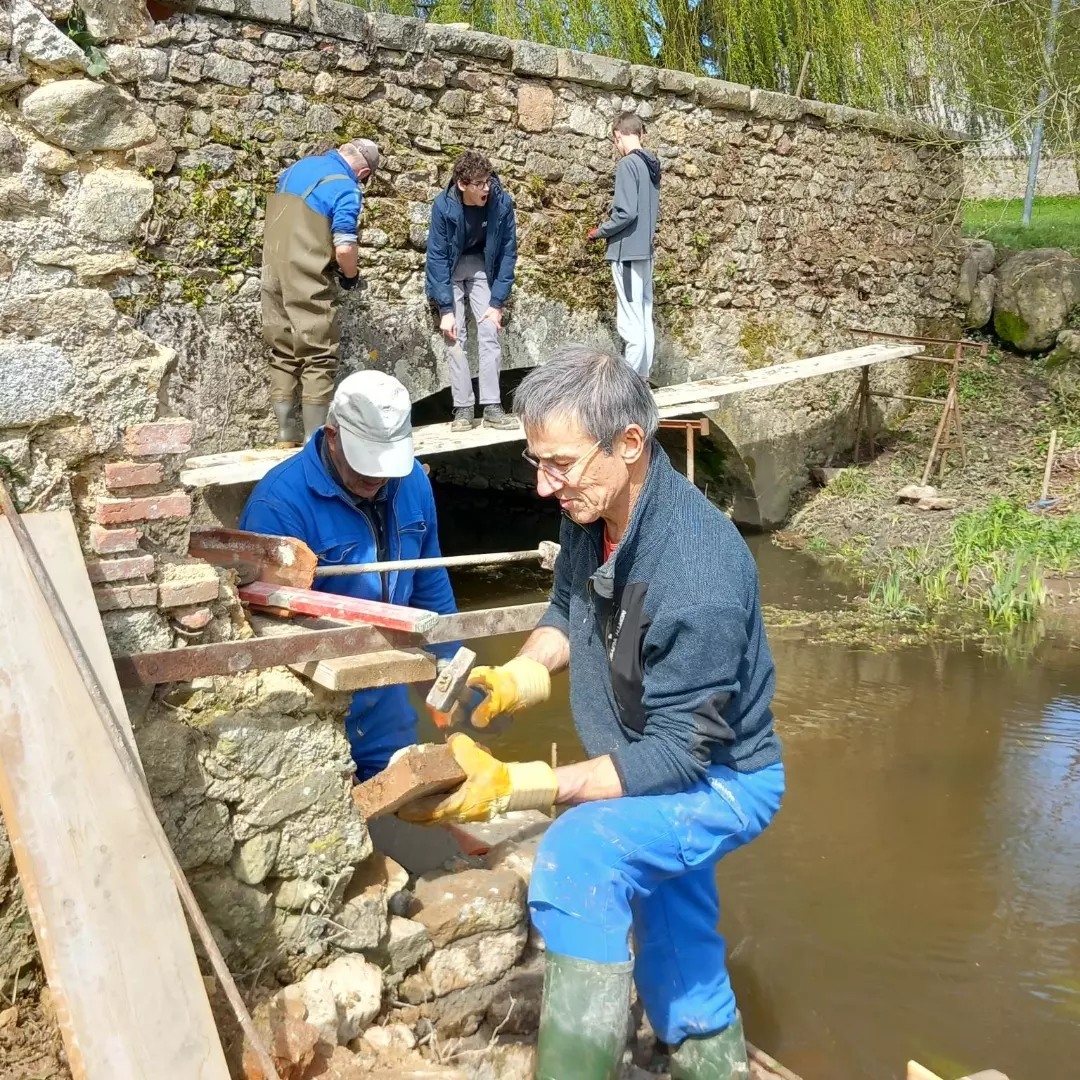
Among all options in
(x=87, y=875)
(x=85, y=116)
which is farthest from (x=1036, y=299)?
(x=87, y=875)

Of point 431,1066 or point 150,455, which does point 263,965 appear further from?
point 150,455

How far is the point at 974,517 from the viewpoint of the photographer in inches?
340

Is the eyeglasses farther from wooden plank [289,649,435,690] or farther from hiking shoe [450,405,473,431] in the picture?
hiking shoe [450,405,473,431]

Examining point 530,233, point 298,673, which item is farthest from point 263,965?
point 530,233

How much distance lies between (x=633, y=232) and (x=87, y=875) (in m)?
6.20

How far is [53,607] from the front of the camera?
6.92 feet

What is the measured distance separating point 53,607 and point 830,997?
2729 mm

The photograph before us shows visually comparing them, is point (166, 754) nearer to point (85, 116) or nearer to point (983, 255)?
point (85, 116)

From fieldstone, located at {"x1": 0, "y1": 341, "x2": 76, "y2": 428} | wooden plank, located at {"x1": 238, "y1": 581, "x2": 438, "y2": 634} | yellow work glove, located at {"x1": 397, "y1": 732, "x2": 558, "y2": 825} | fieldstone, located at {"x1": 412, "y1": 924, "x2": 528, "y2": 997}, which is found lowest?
fieldstone, located at {"x1": 412, "y1": 924, "x2": 528, "y2": 997}

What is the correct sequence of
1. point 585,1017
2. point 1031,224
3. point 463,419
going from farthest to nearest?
point 1031,224 → point 463,419 → point 585,1017

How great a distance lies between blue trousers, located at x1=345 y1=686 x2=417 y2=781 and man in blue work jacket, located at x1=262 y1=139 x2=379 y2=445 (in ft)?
9.25

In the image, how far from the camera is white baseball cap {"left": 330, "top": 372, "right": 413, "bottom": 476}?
10.1 feet

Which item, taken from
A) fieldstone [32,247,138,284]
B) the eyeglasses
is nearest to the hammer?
the eyeglasses

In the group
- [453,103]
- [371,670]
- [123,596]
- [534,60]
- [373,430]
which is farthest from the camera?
[534,60]
